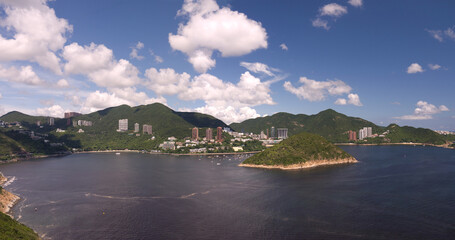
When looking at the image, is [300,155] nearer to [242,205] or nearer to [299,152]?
[299,152]

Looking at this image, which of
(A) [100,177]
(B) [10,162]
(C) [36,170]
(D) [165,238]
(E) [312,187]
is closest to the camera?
(D) [165,238]

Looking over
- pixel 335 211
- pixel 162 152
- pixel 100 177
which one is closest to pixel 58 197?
pixel 100 177

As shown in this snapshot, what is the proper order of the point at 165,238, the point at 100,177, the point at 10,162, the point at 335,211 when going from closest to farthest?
the point at 165,238
the point at 335,211
the point at 100,177
the point at 10,162

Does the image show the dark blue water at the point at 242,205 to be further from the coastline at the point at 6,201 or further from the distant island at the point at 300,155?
the distant island at the point at 300,155

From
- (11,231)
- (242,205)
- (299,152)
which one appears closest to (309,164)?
(299,152)

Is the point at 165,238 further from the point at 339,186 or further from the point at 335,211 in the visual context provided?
the point at 339,186

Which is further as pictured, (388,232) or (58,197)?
→ (58,197)
